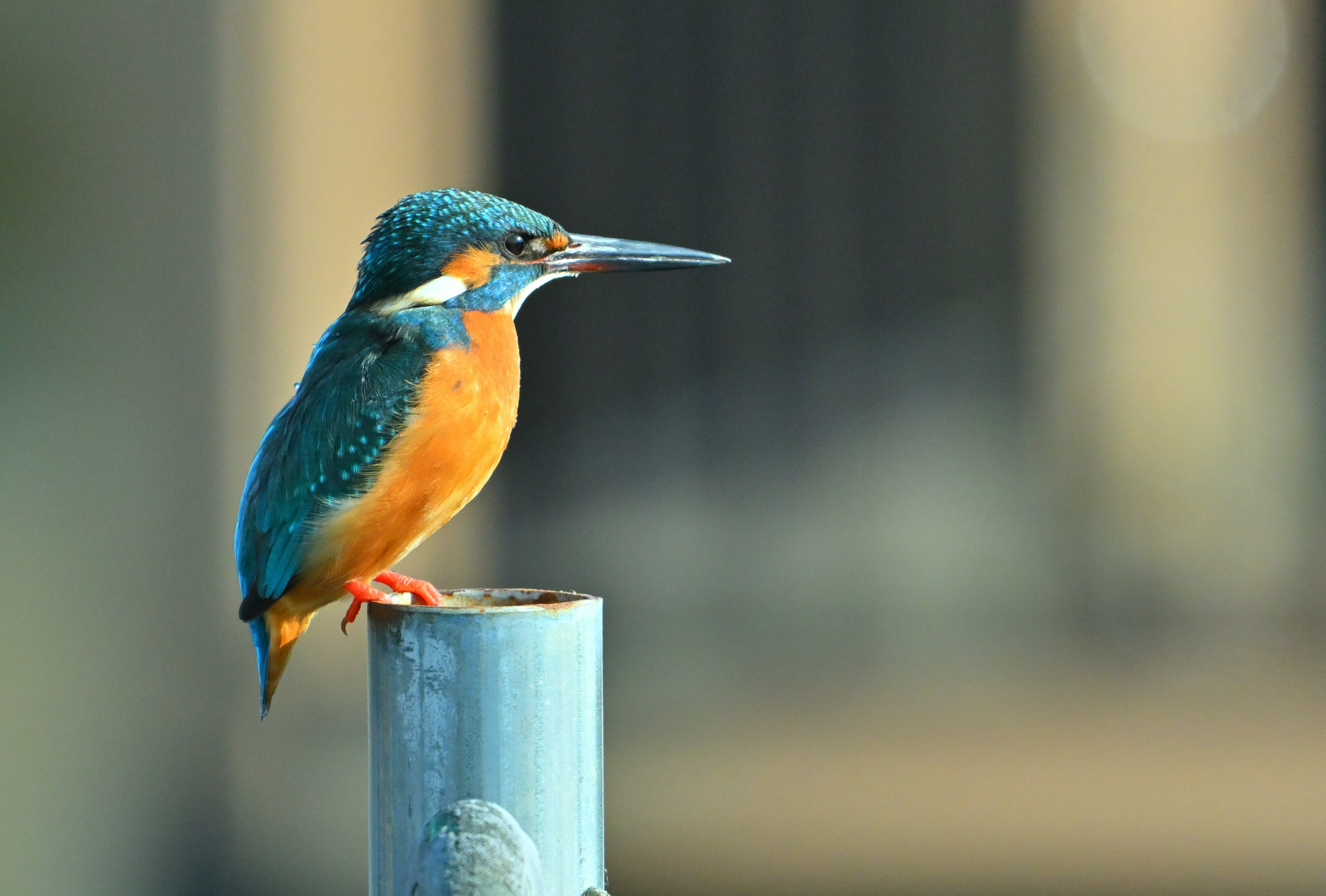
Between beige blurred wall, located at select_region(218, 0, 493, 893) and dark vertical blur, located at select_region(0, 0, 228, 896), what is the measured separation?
2.6 inches

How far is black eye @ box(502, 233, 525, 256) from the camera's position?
1062 mm

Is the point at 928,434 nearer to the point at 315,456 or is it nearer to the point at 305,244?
the point at 305,244

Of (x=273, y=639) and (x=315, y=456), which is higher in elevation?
(x=315, y=456)

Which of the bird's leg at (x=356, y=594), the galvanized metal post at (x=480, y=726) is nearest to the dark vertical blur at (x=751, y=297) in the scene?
the bird's leg at (x=356, y=594)

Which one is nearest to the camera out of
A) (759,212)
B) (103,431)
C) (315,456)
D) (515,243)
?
(315,456)

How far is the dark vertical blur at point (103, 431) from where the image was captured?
2.71 m

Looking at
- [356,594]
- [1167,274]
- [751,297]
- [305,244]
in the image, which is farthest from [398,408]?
[1167,274]

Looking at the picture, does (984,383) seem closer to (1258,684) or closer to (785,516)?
(785,516)

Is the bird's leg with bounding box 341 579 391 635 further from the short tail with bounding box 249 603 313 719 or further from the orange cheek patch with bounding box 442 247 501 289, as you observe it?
the orange cheek patch with bounding box 442 247 501 289

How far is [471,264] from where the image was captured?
107 cm

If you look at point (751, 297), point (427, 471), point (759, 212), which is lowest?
point (427, 471)

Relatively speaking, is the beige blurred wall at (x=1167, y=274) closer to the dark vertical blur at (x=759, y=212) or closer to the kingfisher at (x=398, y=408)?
the dark vertical blur at (x=759, y=212)

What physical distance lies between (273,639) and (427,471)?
20 centimetres

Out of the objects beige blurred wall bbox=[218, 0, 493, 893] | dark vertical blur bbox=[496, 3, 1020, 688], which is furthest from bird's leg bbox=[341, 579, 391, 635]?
dark vertical blur bbox=[496, 3, 1020, 688]
